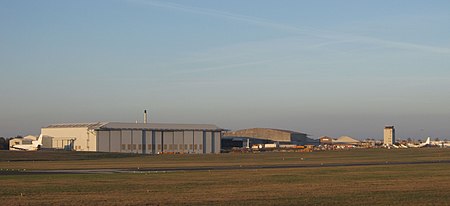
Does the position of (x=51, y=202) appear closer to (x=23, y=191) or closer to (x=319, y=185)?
(x=23, y=191)

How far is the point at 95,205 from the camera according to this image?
27.9 meters

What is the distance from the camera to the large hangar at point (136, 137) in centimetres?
14450

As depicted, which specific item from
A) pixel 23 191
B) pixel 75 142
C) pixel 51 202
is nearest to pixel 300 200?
pixel 51 202

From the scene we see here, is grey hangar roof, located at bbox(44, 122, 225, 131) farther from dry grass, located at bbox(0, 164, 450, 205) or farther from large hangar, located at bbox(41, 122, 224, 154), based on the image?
dry grass, located at bbox(0, 164, 450, 205)

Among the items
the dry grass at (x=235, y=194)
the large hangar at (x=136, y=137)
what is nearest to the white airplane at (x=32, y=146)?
the large hangar at (x=136, y=137)

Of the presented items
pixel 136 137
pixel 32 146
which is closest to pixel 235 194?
pixel 136 137

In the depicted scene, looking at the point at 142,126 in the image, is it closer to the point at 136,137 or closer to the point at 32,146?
the point at 136,137

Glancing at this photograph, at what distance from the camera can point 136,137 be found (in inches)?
5822

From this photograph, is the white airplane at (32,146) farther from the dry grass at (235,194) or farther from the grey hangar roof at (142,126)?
the dry grass at (235,194)

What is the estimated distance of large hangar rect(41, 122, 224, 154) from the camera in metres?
144

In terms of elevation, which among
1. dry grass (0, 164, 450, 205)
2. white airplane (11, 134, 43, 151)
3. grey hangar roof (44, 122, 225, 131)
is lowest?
dry grass (0, 164, 450, 205)

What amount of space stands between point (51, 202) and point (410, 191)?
1768 centimetres

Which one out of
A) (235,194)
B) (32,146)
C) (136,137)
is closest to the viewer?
(235,194)

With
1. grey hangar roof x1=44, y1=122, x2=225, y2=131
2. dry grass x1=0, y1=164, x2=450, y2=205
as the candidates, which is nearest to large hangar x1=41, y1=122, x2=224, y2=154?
grey hangar roof x1=44, y1=122, x2=225, y2=131
